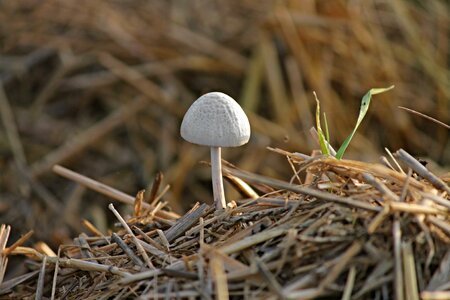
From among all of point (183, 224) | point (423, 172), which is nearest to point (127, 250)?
point (183, 224)

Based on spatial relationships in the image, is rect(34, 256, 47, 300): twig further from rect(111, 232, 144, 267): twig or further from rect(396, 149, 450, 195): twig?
rect(396, 149, 450, 195): twig

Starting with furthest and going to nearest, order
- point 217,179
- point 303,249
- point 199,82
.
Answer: point 199,82 → point 217,179 → point 303,249

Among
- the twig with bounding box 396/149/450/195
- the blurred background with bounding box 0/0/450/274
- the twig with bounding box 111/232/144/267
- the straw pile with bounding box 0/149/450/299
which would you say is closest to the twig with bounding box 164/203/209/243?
the straw pile with bounding box 0/149/450/299

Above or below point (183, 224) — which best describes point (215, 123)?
above

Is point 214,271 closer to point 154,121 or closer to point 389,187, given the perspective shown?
point 389,187

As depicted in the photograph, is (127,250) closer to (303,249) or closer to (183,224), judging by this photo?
(183,224)

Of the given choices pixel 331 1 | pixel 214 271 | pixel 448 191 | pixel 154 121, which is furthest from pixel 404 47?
pixel 214 271
